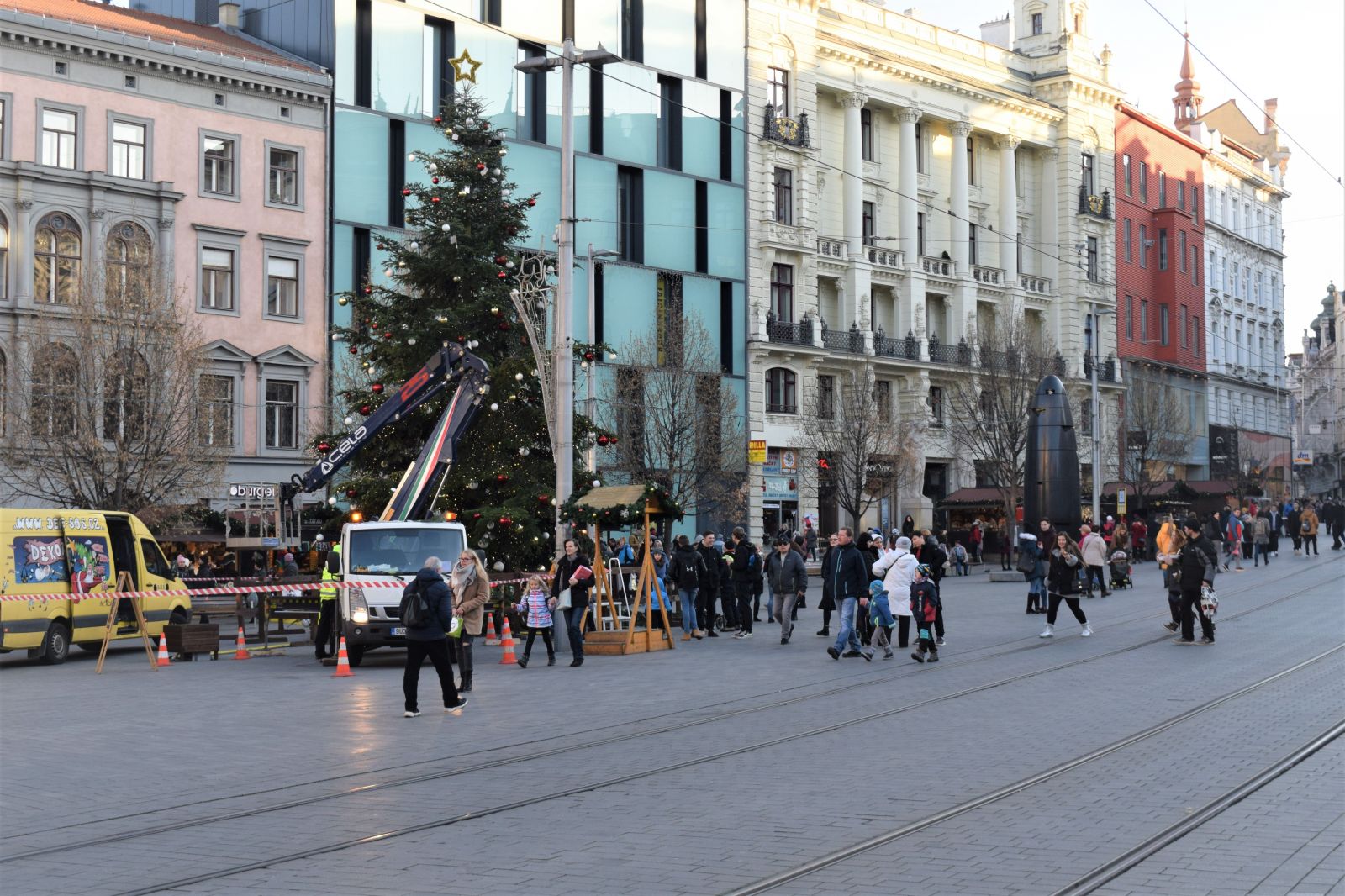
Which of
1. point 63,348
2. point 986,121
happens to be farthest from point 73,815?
point 986,121

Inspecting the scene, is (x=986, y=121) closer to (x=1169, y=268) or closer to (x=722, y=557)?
(x=1169, y=268)

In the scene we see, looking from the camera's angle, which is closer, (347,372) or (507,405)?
(507,405)

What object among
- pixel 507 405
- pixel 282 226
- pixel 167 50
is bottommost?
pixel 507 405

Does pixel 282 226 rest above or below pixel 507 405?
above

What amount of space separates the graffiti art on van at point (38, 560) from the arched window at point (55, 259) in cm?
1762

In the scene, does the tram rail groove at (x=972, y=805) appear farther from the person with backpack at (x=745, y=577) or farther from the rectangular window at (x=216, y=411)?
the rectangular window at (x=216, y=411)

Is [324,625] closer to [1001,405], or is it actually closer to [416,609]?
[416,609]

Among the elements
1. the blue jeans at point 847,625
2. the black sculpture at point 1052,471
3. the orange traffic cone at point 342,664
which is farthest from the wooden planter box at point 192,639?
the black sculpture at point 1052,471

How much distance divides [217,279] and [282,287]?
78.7 inches

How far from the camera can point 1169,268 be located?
3214 inches

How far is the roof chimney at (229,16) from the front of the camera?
1988 inches

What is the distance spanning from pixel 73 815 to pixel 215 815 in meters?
0.94

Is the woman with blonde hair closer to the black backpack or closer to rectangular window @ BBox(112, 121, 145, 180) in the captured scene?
the black backpack

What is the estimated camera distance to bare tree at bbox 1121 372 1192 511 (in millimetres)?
68188
